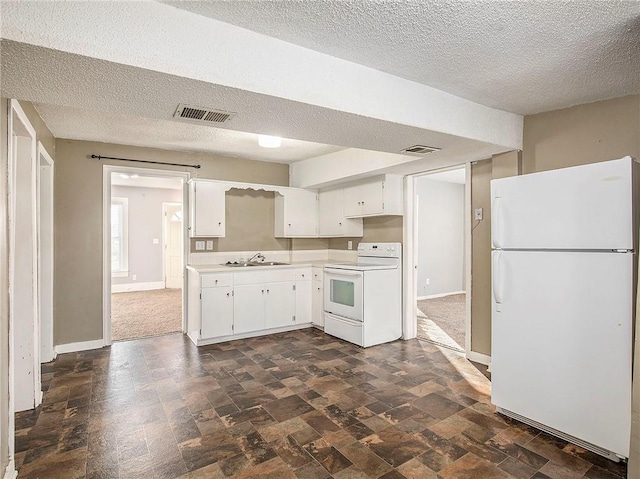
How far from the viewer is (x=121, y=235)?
8.19m

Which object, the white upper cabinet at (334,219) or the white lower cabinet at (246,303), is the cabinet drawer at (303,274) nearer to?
the white lower cabinet at (246,303)

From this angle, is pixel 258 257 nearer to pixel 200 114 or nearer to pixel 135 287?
pixel 200 114

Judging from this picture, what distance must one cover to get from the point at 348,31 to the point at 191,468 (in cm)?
252

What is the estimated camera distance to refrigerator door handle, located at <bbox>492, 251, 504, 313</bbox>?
2.52 m

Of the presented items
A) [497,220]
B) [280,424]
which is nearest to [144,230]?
[280,424]

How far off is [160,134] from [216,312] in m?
2.11

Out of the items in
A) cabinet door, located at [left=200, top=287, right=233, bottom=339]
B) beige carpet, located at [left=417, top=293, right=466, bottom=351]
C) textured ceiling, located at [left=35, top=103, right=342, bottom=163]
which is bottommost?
beige carpet, located at [left=417, top=293, right=466, bottom=351]

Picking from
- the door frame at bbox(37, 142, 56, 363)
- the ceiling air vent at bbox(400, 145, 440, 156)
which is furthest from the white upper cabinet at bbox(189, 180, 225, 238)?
the ceiling air vent at bbox(400, 145, 440, 156)

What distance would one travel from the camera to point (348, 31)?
1.85 meters

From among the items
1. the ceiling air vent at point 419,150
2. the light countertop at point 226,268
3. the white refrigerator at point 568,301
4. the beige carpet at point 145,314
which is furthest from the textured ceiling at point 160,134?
the white refrigerator at point 568,301

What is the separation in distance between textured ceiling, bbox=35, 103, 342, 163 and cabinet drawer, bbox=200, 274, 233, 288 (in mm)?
1588

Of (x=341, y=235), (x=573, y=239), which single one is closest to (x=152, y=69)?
(x=573, y=239)

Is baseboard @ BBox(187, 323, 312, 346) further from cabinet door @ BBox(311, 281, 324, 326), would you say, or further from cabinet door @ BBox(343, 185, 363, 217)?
cabinet door @ BBox(343, 185, 363, 217)

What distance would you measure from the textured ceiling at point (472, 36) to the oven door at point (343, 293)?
2.38 m
